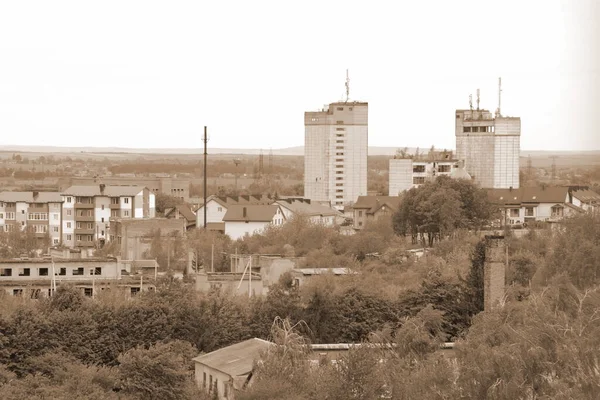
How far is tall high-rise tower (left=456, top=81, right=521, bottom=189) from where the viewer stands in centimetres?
5734

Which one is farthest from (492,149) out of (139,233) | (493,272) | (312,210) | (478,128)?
(493,272)

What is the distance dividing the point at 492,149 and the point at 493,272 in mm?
36687

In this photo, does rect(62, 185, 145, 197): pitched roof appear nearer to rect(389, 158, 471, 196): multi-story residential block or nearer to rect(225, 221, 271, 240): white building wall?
rect(225, 221, 271, 240): white building wall

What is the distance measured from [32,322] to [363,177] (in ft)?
137

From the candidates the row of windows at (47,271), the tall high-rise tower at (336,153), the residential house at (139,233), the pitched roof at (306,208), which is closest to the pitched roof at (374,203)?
the pitched roof at (306,208)

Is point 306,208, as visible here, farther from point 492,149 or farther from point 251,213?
point 492,149

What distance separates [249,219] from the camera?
135 feet

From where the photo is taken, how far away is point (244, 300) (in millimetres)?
22172

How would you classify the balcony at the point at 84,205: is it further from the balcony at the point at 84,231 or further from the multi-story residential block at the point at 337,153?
the multi-story residential block at the point at 337,153

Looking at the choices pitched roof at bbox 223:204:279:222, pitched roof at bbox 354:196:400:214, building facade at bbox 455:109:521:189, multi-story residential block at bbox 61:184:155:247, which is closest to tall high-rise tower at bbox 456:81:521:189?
building facade at bbox 455:109:521:189

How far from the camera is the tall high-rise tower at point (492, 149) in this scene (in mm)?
57344

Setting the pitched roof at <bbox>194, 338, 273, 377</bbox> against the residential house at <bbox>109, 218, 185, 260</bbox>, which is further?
the residential house at <bbox>109, 218, 185, 260</bbox>

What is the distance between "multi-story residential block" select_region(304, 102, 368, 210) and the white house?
18.0 m

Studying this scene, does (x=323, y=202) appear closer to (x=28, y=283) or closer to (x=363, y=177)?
(x=363, y=177)
